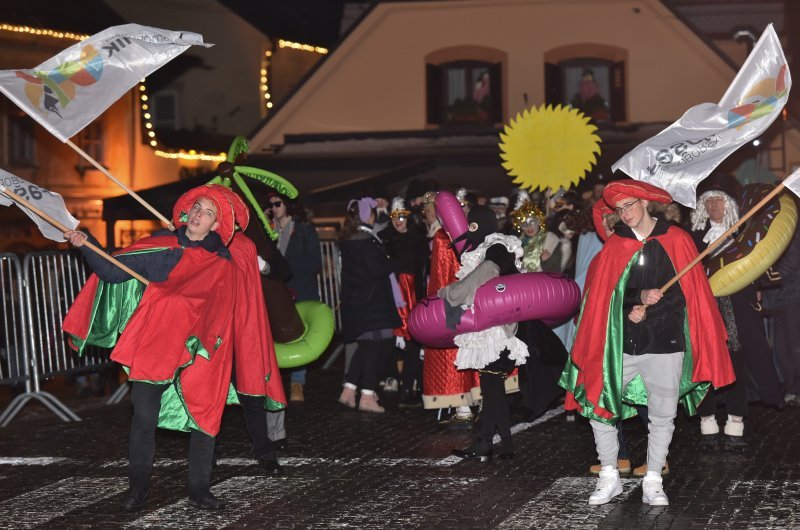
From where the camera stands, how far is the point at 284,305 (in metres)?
10.3

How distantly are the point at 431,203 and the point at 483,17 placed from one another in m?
13.6

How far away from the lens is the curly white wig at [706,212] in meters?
10.1

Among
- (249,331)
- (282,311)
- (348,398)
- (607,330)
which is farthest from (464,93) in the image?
(607,330)

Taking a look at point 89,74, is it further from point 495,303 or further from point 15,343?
point 15,343

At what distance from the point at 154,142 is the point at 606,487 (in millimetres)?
26902

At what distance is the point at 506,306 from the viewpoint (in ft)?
30.6

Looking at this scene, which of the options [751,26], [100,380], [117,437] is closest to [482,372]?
[117,437]

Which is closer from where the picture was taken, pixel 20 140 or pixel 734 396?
pixel 734 396

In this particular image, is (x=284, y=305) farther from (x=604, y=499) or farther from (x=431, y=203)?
(x=604, y=499)

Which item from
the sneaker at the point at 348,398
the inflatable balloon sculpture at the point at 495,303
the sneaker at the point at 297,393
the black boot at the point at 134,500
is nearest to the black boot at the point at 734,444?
the inflatable balloon sculpture at the point at 495,303

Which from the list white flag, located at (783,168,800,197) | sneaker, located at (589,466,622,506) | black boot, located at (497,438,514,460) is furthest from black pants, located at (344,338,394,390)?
white flag, located at (783,168,800,197)

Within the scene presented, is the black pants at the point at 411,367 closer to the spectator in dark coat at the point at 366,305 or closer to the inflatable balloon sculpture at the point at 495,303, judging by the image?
the spectator in dark coat at the point at 366,305

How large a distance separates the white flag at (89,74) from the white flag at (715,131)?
9.70ft

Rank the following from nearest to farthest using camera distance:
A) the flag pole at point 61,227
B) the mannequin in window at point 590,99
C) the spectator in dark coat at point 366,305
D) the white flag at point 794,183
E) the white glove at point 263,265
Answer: the flag pole at point 61,227, the white flag at point 794,183, the white glove at point 263,265, the spectator in dark coat at point 366,305, the mannequin in window at point 590,99
